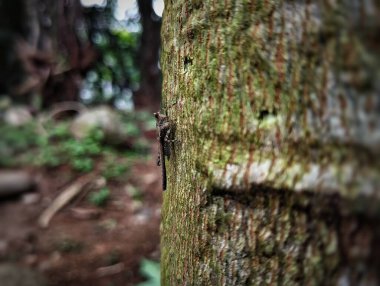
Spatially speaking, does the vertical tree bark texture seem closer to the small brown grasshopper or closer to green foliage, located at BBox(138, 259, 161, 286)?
the small brown grasshopper

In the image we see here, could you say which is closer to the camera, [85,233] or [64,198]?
[85,233]

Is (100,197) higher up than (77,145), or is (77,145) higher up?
(77,145)

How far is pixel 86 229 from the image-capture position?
4074 millimetres

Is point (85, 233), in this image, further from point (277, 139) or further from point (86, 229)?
point (277, 139)

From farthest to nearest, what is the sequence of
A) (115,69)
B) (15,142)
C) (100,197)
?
(115,69) < (15,142) < (100,197)

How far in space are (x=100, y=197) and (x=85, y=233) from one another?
2.33 ft

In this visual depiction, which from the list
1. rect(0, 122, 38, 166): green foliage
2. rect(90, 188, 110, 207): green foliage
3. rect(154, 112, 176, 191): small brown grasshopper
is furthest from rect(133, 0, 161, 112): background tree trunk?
rect(154, 112, 176, 191): small brown grasshopper

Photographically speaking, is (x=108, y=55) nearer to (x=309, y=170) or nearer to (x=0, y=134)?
(x=0, y=134)

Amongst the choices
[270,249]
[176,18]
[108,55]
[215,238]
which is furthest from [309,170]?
[108,55]

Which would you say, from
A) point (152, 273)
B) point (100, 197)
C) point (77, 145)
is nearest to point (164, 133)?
point (152, 273)

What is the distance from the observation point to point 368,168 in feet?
1.68

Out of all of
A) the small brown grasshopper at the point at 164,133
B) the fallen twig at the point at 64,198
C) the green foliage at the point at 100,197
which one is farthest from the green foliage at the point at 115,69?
the small brown grasshopper at the point at 164,133

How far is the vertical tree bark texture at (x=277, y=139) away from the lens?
523 mm

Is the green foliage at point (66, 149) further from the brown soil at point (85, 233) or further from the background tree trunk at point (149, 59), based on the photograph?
the background tree trunk at point (149, 59)
